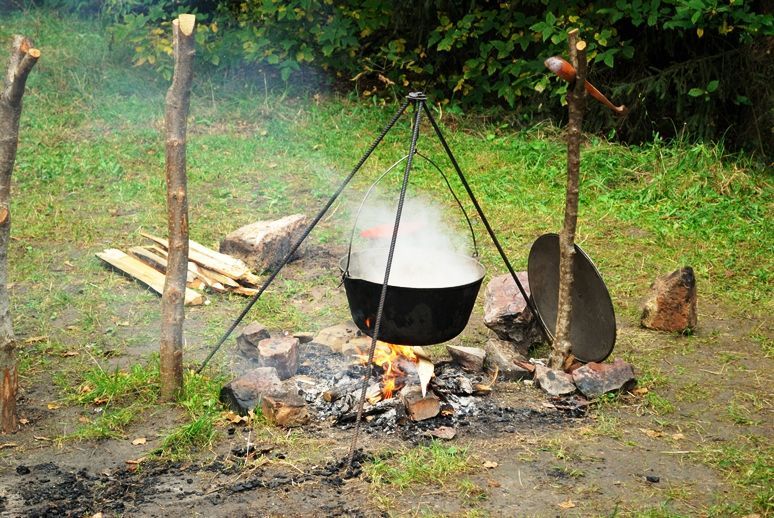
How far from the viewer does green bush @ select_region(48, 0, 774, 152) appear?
376 inches

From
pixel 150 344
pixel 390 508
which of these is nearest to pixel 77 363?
pixel 150 344

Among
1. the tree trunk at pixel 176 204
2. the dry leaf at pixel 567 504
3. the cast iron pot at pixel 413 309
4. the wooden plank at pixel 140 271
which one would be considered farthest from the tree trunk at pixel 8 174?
the dry leaf at pixel 567 504

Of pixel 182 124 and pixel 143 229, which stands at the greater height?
pixel 182 124

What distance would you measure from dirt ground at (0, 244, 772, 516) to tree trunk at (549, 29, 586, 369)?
1.09 feet

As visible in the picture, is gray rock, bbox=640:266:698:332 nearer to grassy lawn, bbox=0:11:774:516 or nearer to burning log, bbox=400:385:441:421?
grassy lawn, bbox=0:11:774:516

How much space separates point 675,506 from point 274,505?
6.48ft

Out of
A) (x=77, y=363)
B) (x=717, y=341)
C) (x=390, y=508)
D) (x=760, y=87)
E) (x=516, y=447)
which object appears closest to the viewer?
(x=390, y=508)

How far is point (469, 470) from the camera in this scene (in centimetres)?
441

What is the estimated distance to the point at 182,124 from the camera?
491cm

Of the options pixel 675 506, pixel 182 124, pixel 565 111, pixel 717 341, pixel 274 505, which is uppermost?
pixel 565 111

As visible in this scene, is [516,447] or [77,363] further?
[77,363]

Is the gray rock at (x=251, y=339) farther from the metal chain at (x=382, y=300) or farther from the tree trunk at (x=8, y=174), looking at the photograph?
the tree trunk at (x=8, y=174)

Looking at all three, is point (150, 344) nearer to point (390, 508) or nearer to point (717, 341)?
point (390, 508)

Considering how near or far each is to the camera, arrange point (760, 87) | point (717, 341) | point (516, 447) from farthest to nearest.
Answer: point (760, 87)
point (717, 341)
point (516, 447)
